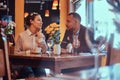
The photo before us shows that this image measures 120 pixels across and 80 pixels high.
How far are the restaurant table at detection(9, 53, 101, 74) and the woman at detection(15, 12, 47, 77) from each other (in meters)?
0.05

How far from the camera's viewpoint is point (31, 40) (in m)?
1.67

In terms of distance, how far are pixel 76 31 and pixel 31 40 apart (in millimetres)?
456

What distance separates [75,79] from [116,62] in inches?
5.7

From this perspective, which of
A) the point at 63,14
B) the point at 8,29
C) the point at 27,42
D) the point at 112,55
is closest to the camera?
the point at 112,55

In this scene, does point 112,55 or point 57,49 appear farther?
point 57,49

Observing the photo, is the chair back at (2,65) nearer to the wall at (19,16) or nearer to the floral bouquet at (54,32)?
the floral bouquet at (54,32)

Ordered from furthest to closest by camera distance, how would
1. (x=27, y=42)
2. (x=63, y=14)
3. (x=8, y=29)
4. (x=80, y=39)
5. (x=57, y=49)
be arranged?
1. (x=8, y=29)
2. (x=27, y=42)
3. (x=57, y=49)
4. (x=63, y=14)
5. (x=80, y=39)

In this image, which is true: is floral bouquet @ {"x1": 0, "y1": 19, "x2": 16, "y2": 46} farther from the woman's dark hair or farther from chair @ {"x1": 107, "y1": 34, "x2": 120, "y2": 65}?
chair @ {"x1": 107, "y1": 34, "x2": 120, "y2": 65}

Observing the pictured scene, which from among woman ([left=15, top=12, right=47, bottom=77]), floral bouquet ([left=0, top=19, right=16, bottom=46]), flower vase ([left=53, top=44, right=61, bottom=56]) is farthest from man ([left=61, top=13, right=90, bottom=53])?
floral bouquet ([left=0, top=19, right=16, bottom=46])

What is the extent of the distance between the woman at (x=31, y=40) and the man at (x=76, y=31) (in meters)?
0.27

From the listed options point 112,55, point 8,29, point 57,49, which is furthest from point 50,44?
point 112,55

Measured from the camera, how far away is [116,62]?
86 centimetres

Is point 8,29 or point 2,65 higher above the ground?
point 8,29

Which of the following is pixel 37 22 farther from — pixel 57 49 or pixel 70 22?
pixel 70 22
